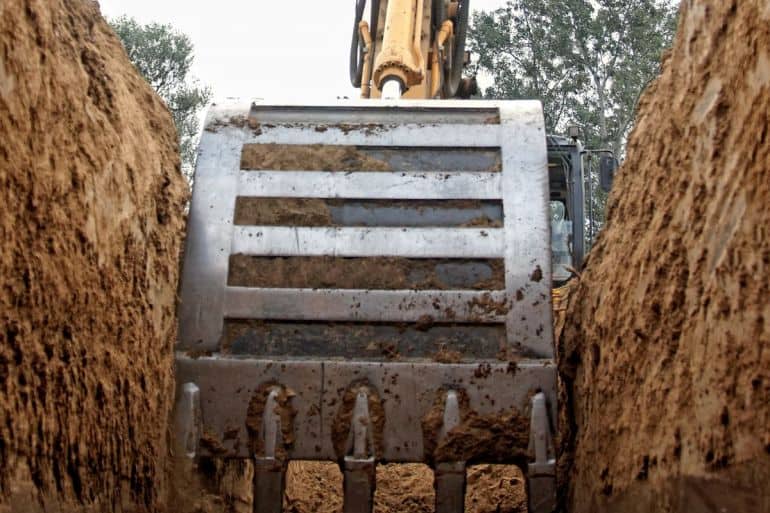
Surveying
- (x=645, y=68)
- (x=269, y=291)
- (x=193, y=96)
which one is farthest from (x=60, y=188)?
(x=645, y=68)

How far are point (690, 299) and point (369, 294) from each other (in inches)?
57.0

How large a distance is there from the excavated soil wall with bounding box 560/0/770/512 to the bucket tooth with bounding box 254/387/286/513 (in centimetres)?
107

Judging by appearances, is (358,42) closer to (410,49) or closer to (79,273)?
(410,49)

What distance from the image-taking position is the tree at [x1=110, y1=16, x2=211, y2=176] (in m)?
22.0

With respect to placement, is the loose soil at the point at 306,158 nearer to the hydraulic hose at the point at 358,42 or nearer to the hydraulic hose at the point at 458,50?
the hydraulic hose at the point at 358,42

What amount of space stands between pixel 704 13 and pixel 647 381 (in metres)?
1.02

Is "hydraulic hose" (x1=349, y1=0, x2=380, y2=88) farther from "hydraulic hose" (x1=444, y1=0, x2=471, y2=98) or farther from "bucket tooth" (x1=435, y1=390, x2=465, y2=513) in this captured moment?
"bucket tooth" (x1=435, y1=390, x2=465, y2=513)

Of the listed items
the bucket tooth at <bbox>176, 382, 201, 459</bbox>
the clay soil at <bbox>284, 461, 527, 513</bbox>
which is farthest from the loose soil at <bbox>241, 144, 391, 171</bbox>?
the clay soil at <bbox>284, 461, 527, 513</bbox>

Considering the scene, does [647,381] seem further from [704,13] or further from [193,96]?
[193,96]

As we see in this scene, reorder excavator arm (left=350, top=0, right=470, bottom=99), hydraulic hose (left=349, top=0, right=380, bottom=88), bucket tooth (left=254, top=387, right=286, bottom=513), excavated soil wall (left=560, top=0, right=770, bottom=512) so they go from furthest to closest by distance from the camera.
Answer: hydraulic hose (left=349, top=0, right=380, bottom=88)
excavator arm (left=350, top=0, right=470, bottom=99)
bucket tooth (left=254, top=387, right=286, bottom=513)
excavated soil wall (left=560, top=0, right=770, bottom=512)

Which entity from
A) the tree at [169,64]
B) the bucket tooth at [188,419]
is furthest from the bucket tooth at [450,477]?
the tree at [169,64]

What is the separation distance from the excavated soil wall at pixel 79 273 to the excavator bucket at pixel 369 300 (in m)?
0.28

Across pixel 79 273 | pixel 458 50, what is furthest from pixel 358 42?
pixel 79 273

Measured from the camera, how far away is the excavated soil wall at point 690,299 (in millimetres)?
1779
